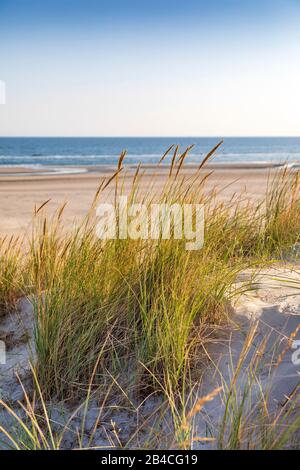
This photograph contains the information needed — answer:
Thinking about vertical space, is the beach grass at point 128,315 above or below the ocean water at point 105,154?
below

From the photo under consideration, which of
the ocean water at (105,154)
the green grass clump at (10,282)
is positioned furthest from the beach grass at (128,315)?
the ocean water at (105,154)

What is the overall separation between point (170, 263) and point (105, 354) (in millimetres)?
605

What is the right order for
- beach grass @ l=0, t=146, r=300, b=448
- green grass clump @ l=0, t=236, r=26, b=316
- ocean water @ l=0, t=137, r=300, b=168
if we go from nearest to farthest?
beach grass @ l=0, t=146, r=300, b=448 → green grass clump @ l=0, t=236, r=26, b=316 → ocean water @ l=0, t=137, r=300, b=168

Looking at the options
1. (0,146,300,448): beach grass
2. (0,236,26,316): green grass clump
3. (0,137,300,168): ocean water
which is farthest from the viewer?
(0,137,300,168): ocean water

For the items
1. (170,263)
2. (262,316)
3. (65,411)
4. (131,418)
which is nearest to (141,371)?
(131,418)

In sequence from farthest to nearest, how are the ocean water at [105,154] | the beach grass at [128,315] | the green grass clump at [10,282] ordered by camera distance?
the ocean water at [105,154]
the green grass clump at [10,282]
the beach grass at [128,315]

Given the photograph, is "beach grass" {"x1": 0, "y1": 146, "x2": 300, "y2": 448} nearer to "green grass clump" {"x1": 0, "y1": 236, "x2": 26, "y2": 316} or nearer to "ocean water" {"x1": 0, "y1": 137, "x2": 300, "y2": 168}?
"green grass clump" {"x1": 0, "y1": 236, "x2": 26, "y2": 316}

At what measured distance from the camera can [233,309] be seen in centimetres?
290

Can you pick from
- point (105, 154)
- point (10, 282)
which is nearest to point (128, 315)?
point (10, 282)

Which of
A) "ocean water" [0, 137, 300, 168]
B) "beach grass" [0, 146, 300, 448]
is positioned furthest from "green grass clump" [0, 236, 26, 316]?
"ocean water" [0, 137, 300, 168]

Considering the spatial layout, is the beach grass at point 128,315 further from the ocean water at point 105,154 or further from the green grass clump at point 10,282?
the ocean water at point 105,154

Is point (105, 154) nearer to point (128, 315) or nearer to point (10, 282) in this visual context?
point (10, 282)

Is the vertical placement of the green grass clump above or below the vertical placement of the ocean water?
below

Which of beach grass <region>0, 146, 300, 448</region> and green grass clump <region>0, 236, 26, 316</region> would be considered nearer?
beach grass <region>0, 146, 300, 448</region>
